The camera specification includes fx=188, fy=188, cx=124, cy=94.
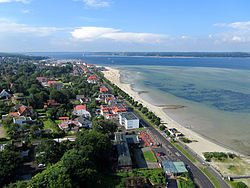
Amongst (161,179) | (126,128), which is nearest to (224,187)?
(161,179)

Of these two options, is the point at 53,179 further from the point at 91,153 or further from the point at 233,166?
the point at 233,166

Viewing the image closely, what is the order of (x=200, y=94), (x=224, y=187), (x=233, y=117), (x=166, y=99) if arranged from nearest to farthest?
(x=224, y=187), (x=233, y=117), (x=166, y=99), (x=200, y=94)

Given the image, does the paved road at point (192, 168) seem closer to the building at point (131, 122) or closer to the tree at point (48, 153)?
the building at point (131, 122)

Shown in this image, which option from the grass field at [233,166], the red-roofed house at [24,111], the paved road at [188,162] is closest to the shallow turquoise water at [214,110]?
the grass field at [233,166]

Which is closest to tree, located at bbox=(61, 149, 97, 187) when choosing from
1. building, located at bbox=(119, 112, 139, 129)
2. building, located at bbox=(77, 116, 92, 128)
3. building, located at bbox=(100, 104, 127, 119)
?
building, located at bbox=(77, 116, 92, 128)

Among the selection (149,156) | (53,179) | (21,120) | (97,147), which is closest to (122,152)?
(97,147)

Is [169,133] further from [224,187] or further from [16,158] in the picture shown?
[16,158]

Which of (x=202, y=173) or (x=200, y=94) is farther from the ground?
(x=200, y=94)
